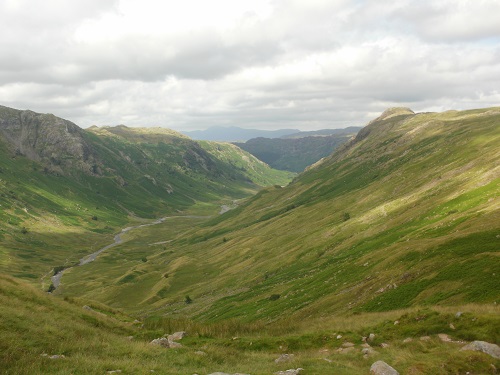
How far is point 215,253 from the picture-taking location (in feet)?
593

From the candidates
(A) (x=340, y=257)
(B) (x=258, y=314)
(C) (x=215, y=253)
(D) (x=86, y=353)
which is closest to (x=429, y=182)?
(A) (x=340, y=257)

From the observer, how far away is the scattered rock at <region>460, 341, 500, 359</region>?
23.5 metres

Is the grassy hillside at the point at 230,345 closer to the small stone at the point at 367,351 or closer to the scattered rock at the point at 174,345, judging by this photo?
the small stone at the point at 367,351

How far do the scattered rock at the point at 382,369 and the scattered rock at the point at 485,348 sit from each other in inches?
234

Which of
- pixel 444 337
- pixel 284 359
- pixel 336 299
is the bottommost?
pixel 336 299

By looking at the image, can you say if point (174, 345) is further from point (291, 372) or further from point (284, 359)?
point (291, 372)

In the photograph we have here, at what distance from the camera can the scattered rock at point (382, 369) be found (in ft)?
72.4

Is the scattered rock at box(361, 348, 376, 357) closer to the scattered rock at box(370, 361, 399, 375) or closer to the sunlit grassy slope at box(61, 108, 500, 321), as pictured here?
the scattered rock at box(370, 361, 399, 375)

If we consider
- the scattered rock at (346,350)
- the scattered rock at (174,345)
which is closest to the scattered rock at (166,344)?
the scattered rock at (174,345)

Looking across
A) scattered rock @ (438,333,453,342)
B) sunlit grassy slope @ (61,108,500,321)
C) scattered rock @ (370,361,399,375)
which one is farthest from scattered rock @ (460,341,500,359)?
sunlit grassy slope @ (61,108,500,321)

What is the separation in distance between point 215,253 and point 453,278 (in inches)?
5650

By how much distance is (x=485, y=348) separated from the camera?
23.8 m

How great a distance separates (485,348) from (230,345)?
19.7 meters

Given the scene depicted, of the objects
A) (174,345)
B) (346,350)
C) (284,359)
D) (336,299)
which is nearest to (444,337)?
(346,350)
